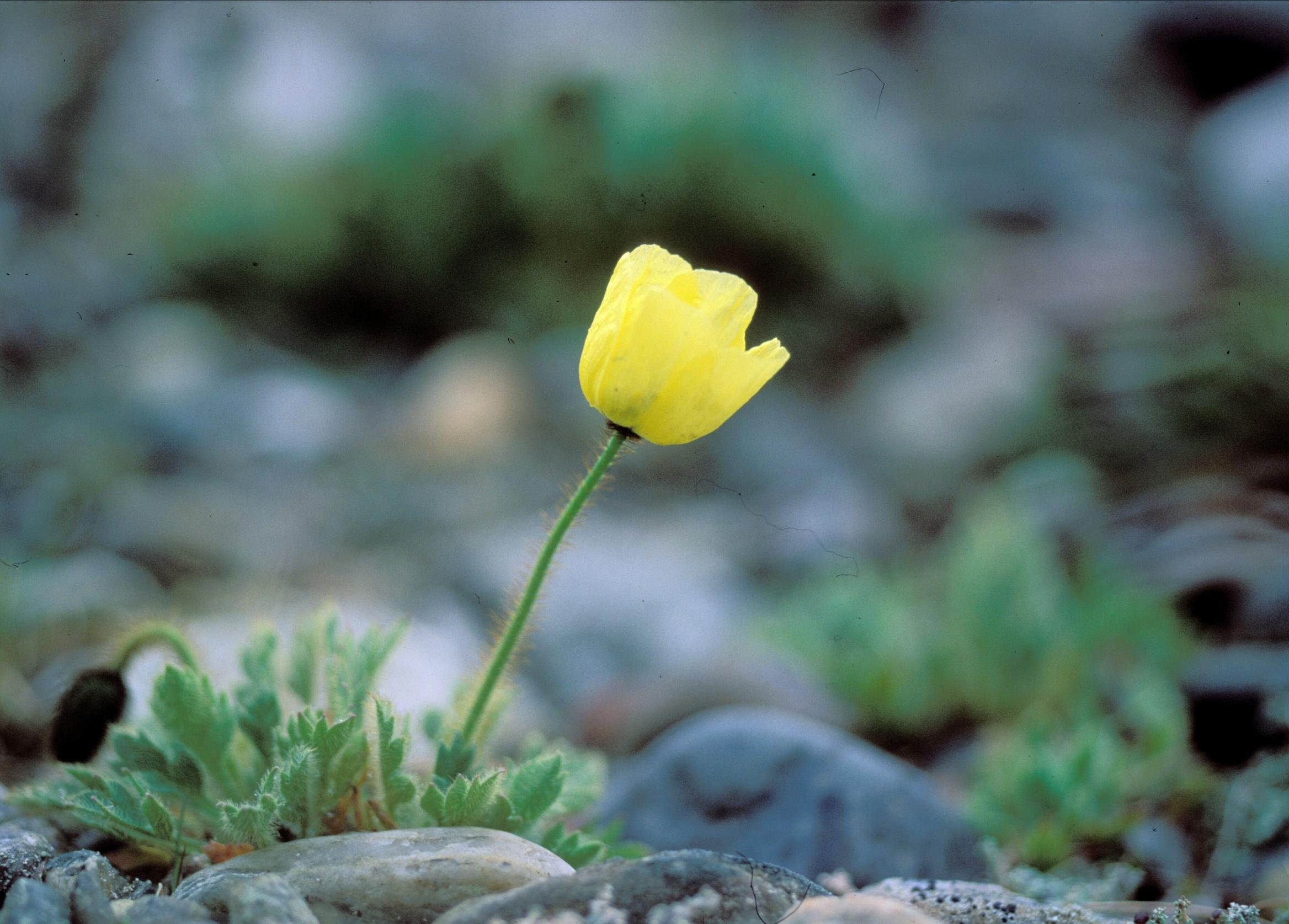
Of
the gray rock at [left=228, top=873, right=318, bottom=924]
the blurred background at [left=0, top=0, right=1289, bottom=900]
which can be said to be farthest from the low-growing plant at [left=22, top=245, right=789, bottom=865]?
the blurred background at [left=0, top=0, right=1289, bottom=900]

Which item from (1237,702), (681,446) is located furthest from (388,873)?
(681,446)

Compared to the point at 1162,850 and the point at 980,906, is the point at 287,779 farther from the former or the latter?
the point at 1162,850

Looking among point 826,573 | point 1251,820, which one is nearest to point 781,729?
point 1251,820

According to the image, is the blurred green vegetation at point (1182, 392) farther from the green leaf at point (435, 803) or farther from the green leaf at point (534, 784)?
the green leaf at point (435, 803)

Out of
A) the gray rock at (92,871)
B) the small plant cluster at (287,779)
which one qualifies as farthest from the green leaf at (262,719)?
the gray rock at (92,871)

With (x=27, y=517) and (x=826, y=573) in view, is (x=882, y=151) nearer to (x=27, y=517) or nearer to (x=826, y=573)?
(x=826, y=573)
